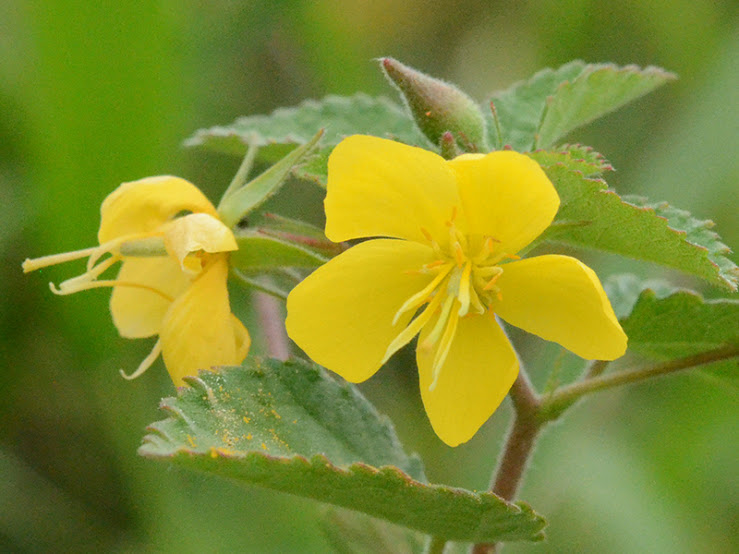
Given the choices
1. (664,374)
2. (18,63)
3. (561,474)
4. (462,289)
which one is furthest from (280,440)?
(18,63)

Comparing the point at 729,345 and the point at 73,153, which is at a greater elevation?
the point at 729,345

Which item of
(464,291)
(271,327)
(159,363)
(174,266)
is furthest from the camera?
(159,363)

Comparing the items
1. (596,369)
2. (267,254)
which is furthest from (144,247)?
(596,369)

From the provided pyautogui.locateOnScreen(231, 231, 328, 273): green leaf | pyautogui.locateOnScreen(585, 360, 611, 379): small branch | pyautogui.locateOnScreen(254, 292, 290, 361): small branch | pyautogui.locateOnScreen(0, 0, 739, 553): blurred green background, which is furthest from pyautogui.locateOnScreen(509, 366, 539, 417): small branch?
pyautogui.locateOnScreen(0, 0, 739, 553): blurred green background

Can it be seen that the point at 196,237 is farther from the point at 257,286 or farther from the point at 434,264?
the point at 434,264

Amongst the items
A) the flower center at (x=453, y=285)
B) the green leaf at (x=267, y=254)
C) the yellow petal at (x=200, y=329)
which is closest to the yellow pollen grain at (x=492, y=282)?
the flower center at (x=453, y=285)

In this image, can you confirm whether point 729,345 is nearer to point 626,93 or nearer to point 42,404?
point 626,93

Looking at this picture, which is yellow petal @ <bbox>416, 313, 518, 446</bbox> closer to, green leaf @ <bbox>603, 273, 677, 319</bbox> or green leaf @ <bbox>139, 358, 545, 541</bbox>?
green leaf @ <bbox>139, 358, 545, 541</bbox>
